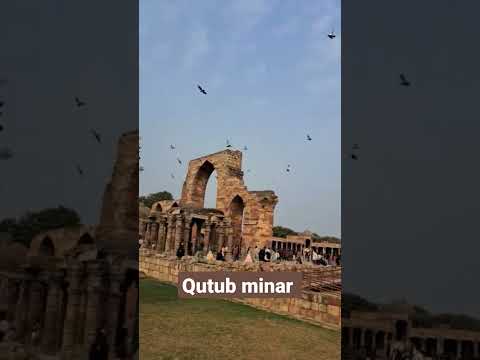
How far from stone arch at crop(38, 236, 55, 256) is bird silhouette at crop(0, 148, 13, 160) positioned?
2.18 m

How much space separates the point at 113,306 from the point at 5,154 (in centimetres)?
433

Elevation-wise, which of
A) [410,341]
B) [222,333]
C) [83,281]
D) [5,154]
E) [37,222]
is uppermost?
[5,154]

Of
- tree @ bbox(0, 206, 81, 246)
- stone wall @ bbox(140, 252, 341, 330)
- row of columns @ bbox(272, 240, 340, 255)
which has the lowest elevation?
stone wall @ bbox(140, 252, 341, 330)

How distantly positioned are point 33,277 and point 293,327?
219 inches

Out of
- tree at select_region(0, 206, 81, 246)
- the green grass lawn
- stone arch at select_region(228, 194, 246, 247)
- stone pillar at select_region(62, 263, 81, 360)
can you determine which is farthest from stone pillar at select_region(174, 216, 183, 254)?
stone pillar at select_region(62, 263, 81, 360)

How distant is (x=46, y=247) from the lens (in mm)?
9008

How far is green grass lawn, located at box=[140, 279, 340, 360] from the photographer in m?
8.60

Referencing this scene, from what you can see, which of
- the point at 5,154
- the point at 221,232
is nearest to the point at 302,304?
the point at 5,154

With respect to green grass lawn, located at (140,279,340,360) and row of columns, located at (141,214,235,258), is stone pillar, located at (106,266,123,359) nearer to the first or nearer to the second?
green grass lawn, located at (140,279,340,360)

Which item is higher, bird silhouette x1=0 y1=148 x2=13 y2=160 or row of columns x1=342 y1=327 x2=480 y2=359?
bird silhouette x1=0 y1=148 x2=13 y2=160

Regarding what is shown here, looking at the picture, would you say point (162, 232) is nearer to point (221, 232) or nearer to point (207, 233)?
point (207, 233)

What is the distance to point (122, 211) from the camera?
9.03 m

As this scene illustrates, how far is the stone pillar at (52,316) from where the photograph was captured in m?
8.41

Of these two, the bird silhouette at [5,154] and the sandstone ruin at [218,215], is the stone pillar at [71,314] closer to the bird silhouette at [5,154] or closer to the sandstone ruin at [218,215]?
the bird silhouette at [5,154]
